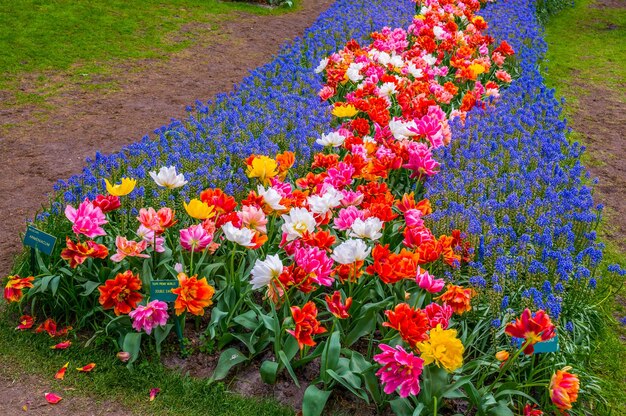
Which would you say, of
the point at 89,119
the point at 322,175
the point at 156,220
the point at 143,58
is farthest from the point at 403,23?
the point at 156,220

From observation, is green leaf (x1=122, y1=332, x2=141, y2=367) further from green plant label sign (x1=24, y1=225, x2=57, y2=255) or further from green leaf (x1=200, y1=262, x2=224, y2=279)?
green plant label sign (x1=24, y1=225, x2=57, y2=255)

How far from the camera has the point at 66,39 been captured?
8859 millimetres

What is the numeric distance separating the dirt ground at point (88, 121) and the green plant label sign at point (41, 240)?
66 centimetres

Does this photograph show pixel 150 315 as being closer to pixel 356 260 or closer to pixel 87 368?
pixel 87 368

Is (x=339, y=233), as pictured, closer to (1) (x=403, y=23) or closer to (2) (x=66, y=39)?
(1) (x=403, y=23)

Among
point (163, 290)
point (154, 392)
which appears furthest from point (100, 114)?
point (154, 392)

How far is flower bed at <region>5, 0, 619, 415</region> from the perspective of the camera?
116 inches

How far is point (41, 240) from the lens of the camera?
3.34 m

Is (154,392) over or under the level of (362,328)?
under

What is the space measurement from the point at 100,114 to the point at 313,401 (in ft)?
15.4

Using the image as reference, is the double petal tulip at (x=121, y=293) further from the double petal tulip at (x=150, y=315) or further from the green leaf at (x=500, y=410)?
the green leaf at (x=500, y=410)

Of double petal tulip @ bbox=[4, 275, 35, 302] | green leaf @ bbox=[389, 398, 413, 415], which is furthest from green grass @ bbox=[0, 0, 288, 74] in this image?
green leaf @ bbox=[389, 398, 413, 415]

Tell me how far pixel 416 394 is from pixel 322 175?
1.87 meters

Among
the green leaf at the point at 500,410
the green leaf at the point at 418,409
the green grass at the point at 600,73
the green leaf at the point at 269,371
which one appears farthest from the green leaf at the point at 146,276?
the green grass at the point at 600,73
